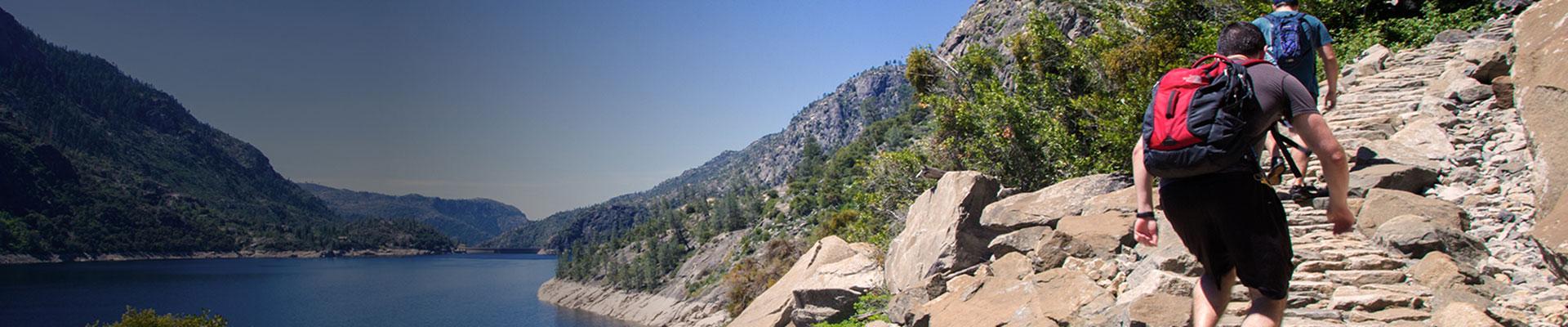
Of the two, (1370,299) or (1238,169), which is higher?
(1238,169)

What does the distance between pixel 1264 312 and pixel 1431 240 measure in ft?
11.7

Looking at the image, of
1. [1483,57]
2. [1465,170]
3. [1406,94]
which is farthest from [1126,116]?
[1465,170]

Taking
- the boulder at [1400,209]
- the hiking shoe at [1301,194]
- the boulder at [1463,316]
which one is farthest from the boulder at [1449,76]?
the hiking shoe at [1301,194]

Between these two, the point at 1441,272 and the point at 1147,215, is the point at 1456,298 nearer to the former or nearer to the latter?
the point at 1441,272

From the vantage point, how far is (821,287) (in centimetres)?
1159

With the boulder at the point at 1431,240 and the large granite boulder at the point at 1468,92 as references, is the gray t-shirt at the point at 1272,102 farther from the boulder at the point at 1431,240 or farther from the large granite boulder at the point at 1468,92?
the large granite boulder at the point at 1468,92

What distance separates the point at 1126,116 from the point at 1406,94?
3421mm

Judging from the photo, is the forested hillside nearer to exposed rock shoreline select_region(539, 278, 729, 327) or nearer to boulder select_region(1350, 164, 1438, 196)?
boulder select_region(1350, 164, 1438, 196)

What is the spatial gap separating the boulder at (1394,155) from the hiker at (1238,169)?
221 inches

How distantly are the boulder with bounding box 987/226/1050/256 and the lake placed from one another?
8382cm

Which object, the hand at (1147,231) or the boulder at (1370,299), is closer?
the hand at (1147,231)

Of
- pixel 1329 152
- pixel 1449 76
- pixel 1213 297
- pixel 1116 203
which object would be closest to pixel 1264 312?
pixel 1213 297

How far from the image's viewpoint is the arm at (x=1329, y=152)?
3197 millimetres

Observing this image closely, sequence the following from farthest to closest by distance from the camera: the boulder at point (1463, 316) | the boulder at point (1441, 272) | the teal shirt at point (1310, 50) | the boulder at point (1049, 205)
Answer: the boulder at point (1049, 205) < the teal shirt at point (1310, 50) < the boulder at point (1441, 272) < the boulder at point (1463, 316)
